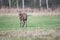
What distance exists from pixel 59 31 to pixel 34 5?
0.41 m

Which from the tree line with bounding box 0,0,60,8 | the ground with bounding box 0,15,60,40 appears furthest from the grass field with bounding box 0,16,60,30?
the tree line with bounding box 0,0,60,8

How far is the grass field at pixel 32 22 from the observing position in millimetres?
3878

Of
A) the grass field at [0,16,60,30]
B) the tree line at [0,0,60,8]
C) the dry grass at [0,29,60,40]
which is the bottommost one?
the dry grass at [0,29,60,40]

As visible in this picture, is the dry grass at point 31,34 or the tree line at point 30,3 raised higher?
the tree line at point 30,3

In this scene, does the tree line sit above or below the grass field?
above

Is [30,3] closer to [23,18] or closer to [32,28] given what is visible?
[23,18]

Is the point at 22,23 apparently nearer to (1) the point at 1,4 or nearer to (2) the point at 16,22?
(2) the point at 16,22

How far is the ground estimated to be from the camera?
12.6ft

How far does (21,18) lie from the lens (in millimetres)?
3928

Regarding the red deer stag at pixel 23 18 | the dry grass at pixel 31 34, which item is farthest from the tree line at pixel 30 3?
the dry grass at pixel 31 34

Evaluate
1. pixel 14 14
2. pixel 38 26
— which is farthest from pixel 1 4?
pixel 38 26

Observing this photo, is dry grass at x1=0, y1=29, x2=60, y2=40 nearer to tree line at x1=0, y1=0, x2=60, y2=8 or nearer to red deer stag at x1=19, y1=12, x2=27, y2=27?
red deer stag at x1=19, y1=12, x2=27, y2=27

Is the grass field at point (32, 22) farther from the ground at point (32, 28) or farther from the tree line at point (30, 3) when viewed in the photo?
the tree line at point (30, 3)

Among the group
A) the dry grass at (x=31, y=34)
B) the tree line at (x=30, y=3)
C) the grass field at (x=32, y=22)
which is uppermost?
the tree line at (x=30, y=3)
